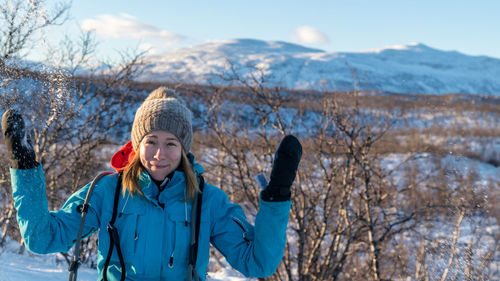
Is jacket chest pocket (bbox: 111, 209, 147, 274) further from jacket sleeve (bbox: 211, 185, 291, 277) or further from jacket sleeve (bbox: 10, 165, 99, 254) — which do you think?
jacket sleeve (bbox: 211, 185, 291, 277)

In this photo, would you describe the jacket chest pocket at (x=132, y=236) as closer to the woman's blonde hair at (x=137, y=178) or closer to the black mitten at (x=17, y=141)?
the woman's blonde hair at (x=137, y=178)

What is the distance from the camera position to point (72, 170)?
9641 millimetres

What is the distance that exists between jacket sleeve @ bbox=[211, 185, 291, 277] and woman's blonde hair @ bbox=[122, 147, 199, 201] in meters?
0.15

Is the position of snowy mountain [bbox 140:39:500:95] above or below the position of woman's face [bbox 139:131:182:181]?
above

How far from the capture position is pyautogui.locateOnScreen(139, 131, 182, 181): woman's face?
1686 millimetres

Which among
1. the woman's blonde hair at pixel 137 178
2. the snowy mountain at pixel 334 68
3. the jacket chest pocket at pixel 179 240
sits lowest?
the jacket chest pocket at pixel 179 240

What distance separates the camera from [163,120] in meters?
1.75

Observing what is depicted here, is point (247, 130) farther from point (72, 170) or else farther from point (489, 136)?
point (489, 136)

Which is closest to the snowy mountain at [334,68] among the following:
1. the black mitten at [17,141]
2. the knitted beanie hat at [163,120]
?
the knitted beanie hat at [163,120]

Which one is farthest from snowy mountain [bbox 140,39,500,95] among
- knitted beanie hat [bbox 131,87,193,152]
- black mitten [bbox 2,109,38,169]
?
black mitten [bbox 2,109,38,169]

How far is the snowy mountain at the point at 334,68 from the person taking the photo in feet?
27.7

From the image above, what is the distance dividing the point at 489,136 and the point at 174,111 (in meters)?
8.57

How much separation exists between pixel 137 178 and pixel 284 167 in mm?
703

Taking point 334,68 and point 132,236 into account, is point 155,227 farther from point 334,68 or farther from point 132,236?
point 334,68
